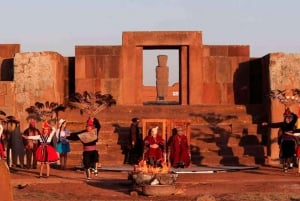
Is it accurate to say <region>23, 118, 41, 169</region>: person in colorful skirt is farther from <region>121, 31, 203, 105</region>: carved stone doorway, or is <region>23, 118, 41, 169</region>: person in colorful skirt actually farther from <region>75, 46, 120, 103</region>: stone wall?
<region>121, 31, 203, 105</region>: carved stone doorway

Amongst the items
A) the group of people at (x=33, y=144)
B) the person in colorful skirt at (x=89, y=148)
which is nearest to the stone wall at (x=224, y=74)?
the group of people at (x=33, y=144)

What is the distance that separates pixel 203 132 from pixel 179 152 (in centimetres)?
209

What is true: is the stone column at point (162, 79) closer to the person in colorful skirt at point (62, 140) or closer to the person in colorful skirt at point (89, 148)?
the person in colorful skirt at point (62, 140)

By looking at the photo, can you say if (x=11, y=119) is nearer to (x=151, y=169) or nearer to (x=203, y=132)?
(x=203, y=132)

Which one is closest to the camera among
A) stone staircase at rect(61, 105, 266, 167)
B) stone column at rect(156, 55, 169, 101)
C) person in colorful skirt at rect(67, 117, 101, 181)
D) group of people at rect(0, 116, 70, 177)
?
person in colorful skirt at rect(67, 117, 101, 181)

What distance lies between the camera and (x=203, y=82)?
22.9m

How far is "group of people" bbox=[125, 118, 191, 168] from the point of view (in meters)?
16.5

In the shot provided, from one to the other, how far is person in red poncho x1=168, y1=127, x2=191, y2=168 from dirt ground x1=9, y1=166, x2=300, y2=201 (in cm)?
166

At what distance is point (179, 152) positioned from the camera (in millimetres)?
17828

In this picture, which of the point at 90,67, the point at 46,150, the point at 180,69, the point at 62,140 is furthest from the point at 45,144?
the point at 180,69

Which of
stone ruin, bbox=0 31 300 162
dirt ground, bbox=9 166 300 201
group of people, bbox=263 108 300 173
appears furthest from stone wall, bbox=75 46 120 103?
group of people, bbox=263 108 300 173

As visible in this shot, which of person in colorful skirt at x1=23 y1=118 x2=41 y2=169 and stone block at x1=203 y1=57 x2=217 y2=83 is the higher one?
stone block at x1=203 y1=57 x2=217 y2=83

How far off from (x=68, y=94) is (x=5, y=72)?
202cm

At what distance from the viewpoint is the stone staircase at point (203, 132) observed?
736 inches
